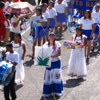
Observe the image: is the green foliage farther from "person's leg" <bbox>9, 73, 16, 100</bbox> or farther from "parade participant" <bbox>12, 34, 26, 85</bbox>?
"parade participant" <bbox>12, 34, 26, 85</bbox>

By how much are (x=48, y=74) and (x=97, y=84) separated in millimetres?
1929

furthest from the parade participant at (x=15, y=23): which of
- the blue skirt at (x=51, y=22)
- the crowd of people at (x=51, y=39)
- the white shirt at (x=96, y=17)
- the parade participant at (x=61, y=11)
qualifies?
the parade participant at (x=61, y=11)

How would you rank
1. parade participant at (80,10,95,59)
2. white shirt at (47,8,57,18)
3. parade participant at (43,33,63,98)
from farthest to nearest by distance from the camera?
white shirt at (47,8,57,18), parade participant at (80,10,95,59), parade participant at (43,33,63,98)

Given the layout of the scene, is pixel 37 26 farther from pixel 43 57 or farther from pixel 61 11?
pixel 43 57

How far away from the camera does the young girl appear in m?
12.0

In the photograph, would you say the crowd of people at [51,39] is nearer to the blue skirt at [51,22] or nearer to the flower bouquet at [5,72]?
the blue skirt at [51,22]

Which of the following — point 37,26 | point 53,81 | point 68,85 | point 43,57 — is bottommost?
point 68,85

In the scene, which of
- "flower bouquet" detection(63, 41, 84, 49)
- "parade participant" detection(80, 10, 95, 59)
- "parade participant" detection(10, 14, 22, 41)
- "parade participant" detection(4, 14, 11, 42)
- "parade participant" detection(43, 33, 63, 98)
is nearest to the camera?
"parade participant" detection(43, 33, 63, 98)

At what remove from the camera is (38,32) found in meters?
14.3

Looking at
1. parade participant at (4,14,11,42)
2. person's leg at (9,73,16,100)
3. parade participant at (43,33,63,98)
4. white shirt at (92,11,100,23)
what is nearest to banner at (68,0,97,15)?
white shirt at (92,11,100,23)

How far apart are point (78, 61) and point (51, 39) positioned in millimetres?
1858

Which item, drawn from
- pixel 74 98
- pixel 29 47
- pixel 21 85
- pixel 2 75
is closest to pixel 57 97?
pixel 74 98

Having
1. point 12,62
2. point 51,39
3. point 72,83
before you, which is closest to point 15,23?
point 72,83

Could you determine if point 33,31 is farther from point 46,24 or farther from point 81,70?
point 81,70
